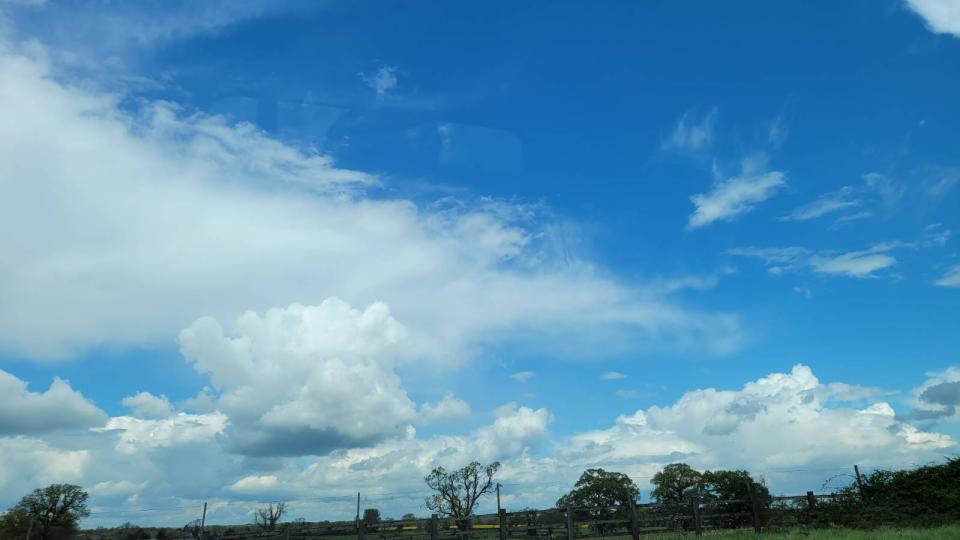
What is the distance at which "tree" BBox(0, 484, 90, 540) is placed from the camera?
46.6 meters

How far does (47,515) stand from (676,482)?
47521 mm

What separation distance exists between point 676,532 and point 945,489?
10545mm

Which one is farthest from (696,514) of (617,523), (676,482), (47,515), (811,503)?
(47,515)

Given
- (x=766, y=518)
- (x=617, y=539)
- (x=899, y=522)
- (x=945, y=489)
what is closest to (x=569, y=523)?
(x=617, y=539)

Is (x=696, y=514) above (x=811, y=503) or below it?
below

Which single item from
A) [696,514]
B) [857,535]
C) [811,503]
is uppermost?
[811,503]

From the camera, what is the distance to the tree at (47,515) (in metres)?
46.6

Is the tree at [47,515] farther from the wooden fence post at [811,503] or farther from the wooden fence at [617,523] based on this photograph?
the wooden fence post at [811,503]

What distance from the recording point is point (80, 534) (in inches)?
1876

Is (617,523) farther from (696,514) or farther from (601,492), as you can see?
(601,492)

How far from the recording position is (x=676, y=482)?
152 ft

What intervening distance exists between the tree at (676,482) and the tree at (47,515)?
41.7 m

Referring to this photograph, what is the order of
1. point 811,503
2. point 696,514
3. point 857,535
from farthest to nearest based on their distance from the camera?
point 811,503 → point 696,514 → point 857,535

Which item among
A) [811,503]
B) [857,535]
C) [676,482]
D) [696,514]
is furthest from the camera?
[676,482]
